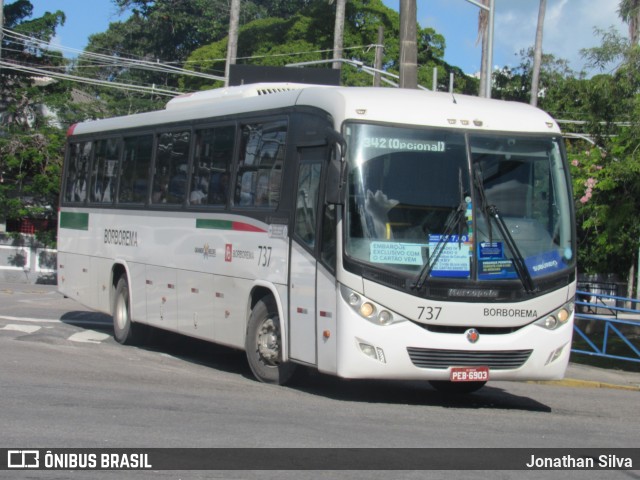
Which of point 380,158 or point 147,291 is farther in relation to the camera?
point 147,291

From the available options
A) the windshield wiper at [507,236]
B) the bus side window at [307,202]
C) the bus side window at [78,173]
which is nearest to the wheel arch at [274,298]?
the bus side window at [307,202]

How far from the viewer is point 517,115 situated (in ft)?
37.8

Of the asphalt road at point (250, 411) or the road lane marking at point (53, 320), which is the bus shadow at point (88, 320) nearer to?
the road lane marking at point (53, 320)

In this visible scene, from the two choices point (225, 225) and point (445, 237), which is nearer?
point (445, 237)

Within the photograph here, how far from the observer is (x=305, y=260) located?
36.9 feet

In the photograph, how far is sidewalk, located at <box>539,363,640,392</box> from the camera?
49.3 feet

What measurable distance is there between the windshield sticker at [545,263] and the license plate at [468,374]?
1.20 meters

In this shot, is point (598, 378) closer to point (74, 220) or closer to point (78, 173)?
point (74, 220)

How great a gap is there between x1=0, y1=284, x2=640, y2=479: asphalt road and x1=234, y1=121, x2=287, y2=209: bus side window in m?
2.30

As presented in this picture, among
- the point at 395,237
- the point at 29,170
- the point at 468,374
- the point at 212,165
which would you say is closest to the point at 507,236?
the point at 395,237

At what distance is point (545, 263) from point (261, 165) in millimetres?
3733

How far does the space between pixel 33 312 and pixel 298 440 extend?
13726mm
